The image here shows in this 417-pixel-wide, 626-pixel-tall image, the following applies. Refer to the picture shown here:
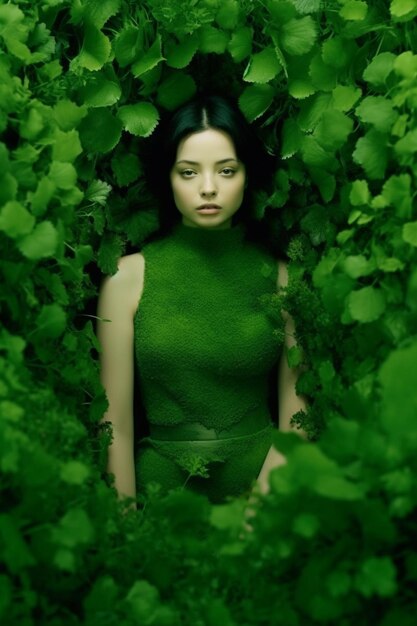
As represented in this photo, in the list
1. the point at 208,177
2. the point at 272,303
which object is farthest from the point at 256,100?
the point at 272,303

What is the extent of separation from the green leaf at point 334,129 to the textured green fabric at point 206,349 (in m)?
0.33

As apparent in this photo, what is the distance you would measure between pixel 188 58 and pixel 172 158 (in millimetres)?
212

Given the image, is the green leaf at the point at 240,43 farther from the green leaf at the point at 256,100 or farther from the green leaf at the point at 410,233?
the green leaf at the point at 410,233

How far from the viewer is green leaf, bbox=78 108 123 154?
177 cm

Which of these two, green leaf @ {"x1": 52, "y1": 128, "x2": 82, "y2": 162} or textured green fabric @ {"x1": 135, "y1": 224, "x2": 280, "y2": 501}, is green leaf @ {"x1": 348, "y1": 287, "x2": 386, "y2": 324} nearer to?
textured green fabric @ {"x1": 135, "y1": 224, "x2": 280, "y2": 501}

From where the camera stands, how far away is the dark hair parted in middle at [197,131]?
180cm

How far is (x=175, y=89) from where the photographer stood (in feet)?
6.07

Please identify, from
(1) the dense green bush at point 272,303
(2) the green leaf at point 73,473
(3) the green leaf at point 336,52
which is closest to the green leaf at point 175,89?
(1) the dense green bush at point 272,303

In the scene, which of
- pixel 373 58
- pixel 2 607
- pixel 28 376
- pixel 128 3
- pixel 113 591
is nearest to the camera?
pixel 2 607

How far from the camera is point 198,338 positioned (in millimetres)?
1830

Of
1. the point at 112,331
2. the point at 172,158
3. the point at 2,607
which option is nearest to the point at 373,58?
the point at 172,158

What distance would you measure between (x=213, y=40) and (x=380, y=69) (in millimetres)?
402

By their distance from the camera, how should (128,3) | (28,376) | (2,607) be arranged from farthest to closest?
(128,3)
(28,376)
(2,607)

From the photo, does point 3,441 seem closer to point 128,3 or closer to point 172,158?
point 172,158
